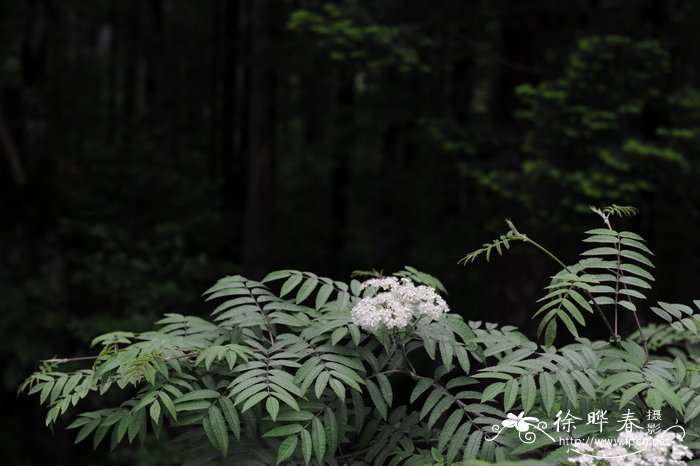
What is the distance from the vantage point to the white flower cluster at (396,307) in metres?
2.30

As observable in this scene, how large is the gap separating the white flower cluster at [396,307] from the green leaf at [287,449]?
0.45m

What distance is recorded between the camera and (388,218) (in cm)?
1384

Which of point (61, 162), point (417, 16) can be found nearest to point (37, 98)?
point (61, 162)

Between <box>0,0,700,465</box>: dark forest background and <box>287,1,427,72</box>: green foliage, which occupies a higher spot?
<box>287,1,427,72</box>: green foliage

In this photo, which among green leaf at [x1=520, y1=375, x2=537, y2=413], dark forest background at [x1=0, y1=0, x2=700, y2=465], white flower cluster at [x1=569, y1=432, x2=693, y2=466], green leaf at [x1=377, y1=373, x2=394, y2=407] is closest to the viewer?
white flower cluster at [x1=569, y1=432, x2=693, y2=466]

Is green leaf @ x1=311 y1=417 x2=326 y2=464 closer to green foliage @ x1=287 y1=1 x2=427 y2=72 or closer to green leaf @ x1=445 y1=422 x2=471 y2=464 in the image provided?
green leaf @ x1=445 y1=422 x2=471 y2=464

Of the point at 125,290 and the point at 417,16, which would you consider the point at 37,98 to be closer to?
the point at 125,290

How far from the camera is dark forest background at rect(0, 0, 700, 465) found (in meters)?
7.10

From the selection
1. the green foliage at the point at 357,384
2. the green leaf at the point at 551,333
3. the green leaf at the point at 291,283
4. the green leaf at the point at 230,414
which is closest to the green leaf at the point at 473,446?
the green foliage at the point at 357,384

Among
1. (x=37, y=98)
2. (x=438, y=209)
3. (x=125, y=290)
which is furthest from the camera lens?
(x=438, y=209)

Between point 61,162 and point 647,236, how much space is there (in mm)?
8541

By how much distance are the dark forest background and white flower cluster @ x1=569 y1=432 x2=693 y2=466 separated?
4.96 meters

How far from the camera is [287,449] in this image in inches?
85.9

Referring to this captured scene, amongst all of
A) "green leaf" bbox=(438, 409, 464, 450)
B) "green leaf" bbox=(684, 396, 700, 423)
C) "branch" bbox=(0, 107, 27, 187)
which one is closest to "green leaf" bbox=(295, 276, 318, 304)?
"green leaf" bbox=(438, 409, 464, 450)
